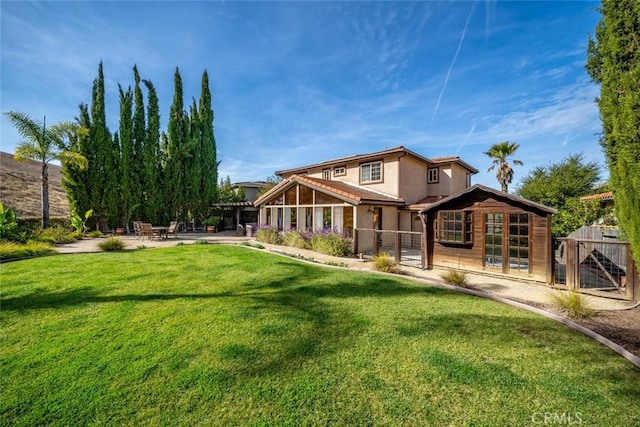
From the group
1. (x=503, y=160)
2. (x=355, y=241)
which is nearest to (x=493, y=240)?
(x=355, y=241)

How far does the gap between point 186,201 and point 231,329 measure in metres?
25.8

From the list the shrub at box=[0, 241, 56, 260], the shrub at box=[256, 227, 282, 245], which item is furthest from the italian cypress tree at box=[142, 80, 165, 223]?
the shrub at box=[256, 227, 282, 245]

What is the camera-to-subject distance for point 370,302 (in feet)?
19.4

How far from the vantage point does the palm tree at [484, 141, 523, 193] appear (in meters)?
23.3

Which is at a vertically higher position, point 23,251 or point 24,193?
point 24,193

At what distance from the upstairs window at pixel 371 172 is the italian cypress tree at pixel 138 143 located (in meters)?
21.2

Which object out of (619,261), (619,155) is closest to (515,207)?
(619,261)

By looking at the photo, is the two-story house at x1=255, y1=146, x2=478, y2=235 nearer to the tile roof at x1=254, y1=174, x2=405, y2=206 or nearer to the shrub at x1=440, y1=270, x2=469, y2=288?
the tile roof at x1=254, y1=174, x2=405, y2=206

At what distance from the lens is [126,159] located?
23359 mm

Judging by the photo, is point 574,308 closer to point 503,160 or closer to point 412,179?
point 412,179

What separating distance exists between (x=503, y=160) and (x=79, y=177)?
123 feet

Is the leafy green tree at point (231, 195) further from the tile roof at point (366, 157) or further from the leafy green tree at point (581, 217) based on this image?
the leafy green tree at point (581, 217)

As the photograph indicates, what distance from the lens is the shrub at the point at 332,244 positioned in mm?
12844

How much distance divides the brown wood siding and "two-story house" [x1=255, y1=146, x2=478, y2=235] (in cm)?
435
